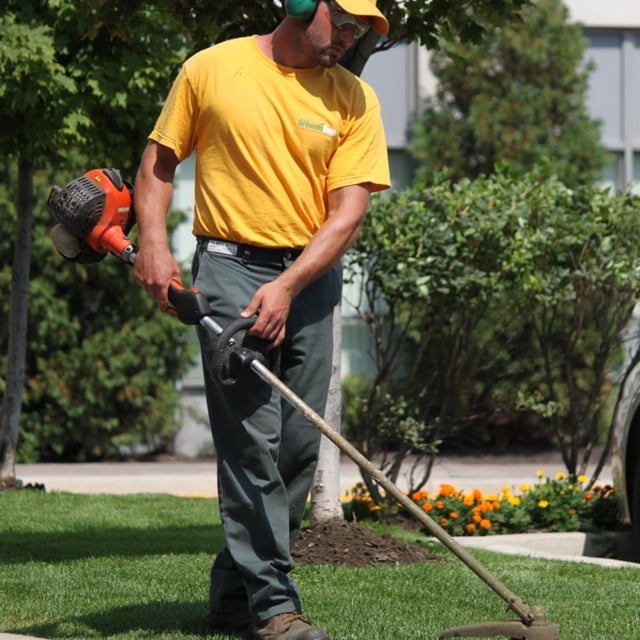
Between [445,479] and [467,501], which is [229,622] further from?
[445,479]

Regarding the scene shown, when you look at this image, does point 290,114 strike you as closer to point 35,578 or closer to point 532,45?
point 35,578

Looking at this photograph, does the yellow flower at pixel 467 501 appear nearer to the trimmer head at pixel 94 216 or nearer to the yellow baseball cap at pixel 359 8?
the trimmer head at pixel 94 216

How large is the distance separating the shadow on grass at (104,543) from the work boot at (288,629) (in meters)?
2.22

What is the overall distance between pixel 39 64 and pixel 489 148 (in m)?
8.81

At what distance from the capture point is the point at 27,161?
985 centimetres

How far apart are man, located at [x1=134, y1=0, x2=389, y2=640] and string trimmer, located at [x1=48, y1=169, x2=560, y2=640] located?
82 millimetres

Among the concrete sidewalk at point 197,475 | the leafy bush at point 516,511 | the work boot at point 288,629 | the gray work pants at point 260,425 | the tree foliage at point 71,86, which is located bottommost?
the concrete sidewalk at point 197,475

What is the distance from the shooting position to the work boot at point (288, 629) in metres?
4.21

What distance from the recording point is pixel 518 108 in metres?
16.4

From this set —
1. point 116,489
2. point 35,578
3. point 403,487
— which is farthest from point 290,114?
point 116,489

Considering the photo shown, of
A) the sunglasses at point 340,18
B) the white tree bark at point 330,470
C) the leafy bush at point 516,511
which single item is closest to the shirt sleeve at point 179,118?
the sunglasses at point 340,18

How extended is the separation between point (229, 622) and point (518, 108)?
12586mm

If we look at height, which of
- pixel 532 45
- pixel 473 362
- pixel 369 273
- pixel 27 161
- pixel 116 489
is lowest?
pixel 116 489

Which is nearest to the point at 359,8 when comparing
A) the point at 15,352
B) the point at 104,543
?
the point at 104,543
